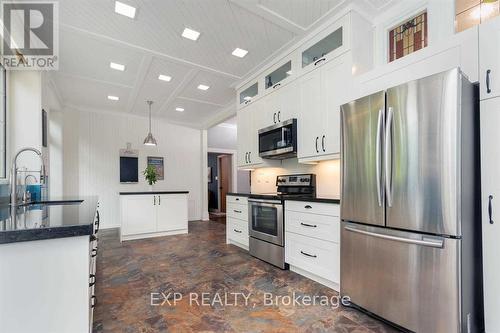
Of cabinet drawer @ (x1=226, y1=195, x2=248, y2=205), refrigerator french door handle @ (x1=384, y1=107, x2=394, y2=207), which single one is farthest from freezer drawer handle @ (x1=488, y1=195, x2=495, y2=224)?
cabinet drawer @ (x1=226, y1=195, x2=248, y2=205)

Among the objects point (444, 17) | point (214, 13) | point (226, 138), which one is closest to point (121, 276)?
point (214, 13)

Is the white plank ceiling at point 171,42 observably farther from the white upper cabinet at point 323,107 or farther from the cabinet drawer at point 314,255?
the cabinet drawer at point 314,255

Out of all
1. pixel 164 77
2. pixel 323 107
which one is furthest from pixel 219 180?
pixel 323 107

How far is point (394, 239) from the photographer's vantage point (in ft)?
5.62

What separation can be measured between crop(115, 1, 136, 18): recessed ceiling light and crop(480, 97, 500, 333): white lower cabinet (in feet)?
9.71

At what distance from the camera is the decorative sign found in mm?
6198

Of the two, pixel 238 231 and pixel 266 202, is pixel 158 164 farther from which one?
pixel 266 202

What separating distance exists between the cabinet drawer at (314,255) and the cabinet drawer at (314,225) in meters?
0.05

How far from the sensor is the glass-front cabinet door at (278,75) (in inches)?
130

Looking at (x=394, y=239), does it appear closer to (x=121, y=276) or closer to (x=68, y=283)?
(x=68, y=283)

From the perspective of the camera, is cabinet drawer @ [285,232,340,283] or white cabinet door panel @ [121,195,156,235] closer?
Result: cabinet drawer @ [285,232,340,283]

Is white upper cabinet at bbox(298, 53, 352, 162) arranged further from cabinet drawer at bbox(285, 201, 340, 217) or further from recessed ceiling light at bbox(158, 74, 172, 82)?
recessed ceiling light at bbox(158, 74, 172, 82)

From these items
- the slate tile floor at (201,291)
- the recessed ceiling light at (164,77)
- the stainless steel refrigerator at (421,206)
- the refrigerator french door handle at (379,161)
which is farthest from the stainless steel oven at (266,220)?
the recessed ceiling light at (164,77)

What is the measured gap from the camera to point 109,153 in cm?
573
